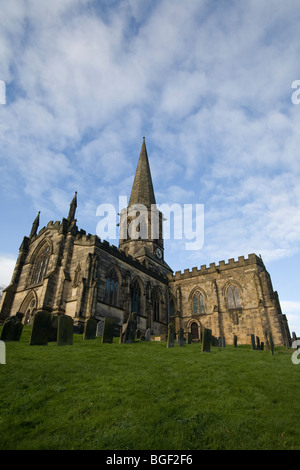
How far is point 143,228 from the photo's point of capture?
3675 centimetres

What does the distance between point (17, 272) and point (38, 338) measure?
15.9 meters

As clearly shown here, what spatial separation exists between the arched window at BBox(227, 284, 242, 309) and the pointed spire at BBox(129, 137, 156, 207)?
16.7m

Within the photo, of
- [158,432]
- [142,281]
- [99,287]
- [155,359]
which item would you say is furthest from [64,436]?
[142,281]

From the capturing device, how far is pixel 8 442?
3.91m

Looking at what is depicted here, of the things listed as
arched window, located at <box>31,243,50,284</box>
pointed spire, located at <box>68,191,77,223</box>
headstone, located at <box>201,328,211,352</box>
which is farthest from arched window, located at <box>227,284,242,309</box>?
arched window, located at <box>31,243,50,284</box>

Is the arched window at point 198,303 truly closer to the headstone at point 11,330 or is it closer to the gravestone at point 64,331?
the gravestone at point 64,331

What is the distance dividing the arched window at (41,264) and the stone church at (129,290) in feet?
0.29

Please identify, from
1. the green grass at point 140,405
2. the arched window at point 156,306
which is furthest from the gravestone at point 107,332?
the arched window at point 156,306

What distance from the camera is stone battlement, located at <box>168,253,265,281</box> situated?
26.8 metres

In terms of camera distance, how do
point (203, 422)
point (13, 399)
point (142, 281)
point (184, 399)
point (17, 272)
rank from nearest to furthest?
point (203, 422) < point (13, 399) < point (184, 399) < point (17, 272) < point (142, 281)

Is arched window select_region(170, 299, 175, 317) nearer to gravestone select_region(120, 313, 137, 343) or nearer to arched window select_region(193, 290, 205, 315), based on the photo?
arched window select_region(193, 290, 205, 315)

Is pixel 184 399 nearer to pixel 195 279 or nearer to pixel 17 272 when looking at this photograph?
pixel 17 272

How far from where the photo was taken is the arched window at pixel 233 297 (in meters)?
26.0

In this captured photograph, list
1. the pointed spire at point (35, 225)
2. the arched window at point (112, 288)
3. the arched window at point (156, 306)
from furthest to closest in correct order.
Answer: the arched window at point (156, 306) → the pointed spire at point (35, 225) → the arched window at point (112, 288)
